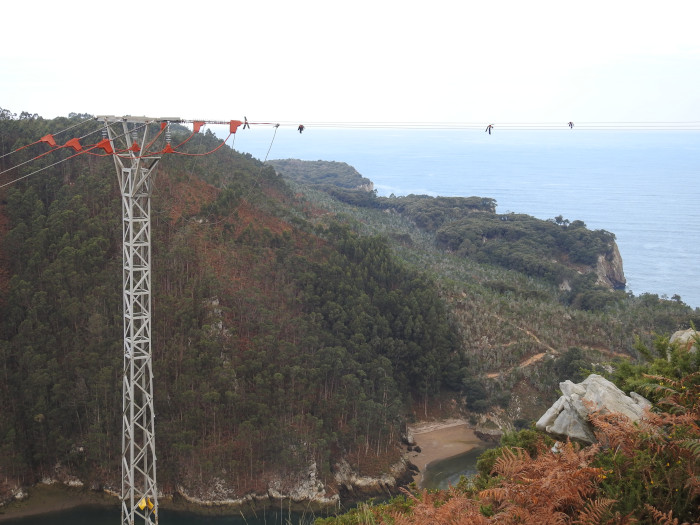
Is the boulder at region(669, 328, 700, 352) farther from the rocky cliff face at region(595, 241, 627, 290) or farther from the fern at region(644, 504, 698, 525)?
the rocky cliff face at region(595, 241, 627, 290)

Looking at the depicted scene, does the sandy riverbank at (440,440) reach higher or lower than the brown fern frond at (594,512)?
lower

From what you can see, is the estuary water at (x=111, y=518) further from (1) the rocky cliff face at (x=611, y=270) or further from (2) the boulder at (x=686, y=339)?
(1) the rocky cliff face at (x=611, y=270)

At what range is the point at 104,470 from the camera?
2011cm

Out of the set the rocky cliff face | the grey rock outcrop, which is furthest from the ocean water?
the grey rock outcrop

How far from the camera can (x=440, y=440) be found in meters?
26.1

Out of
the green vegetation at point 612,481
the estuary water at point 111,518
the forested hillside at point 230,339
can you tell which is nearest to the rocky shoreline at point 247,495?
the estuary water at point 111,518

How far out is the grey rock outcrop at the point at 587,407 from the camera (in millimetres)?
6867

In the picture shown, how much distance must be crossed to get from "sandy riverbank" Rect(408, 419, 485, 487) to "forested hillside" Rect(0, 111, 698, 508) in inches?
36.9

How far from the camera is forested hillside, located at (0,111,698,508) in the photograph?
67.0ft

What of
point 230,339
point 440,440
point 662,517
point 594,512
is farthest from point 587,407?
point 440,440

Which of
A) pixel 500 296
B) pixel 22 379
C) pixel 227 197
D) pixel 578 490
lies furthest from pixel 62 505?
pixel 500 296

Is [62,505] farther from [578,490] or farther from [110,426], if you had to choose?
[578,490]

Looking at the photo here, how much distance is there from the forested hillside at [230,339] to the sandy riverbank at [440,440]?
0.94 meters

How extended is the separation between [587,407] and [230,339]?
1790cm
